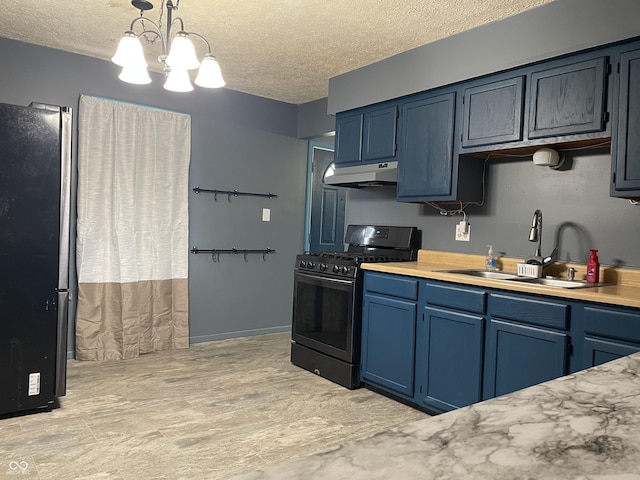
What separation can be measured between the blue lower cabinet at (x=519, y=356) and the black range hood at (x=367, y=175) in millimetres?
1447

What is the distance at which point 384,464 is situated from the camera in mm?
607

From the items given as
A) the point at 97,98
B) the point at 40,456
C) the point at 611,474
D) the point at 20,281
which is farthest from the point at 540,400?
the point at 97,98

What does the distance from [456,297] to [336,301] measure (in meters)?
1.04

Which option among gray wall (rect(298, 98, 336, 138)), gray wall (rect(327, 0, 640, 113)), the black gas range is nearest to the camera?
gray wall (rect(327, 0, 640, 113))

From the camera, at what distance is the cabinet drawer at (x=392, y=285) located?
123 inches

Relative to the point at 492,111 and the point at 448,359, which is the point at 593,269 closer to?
the point at 448,359

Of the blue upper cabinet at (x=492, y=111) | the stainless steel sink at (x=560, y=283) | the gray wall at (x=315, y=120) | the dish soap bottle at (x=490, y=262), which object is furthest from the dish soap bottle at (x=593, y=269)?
the gray wall at (x=315, y=120)

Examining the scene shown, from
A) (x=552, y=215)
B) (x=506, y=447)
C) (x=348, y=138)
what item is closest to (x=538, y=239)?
(x=552, y=215)

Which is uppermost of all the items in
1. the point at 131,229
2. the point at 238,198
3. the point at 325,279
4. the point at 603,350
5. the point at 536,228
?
the point at 238,198

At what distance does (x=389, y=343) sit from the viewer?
3.30 metres

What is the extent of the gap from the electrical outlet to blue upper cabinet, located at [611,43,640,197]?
3.75 ft

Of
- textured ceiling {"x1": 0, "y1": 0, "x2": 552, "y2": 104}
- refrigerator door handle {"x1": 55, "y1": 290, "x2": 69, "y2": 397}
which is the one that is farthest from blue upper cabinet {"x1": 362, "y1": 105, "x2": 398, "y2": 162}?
refrigerator door handle {"x1": 55, "y1": 290, "x2": 69, "y2": 397}

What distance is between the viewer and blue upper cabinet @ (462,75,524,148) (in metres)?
2.95

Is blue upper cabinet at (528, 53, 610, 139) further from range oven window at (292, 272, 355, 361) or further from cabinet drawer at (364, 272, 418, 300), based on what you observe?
range oven window at (292, 272, 355, 361)
